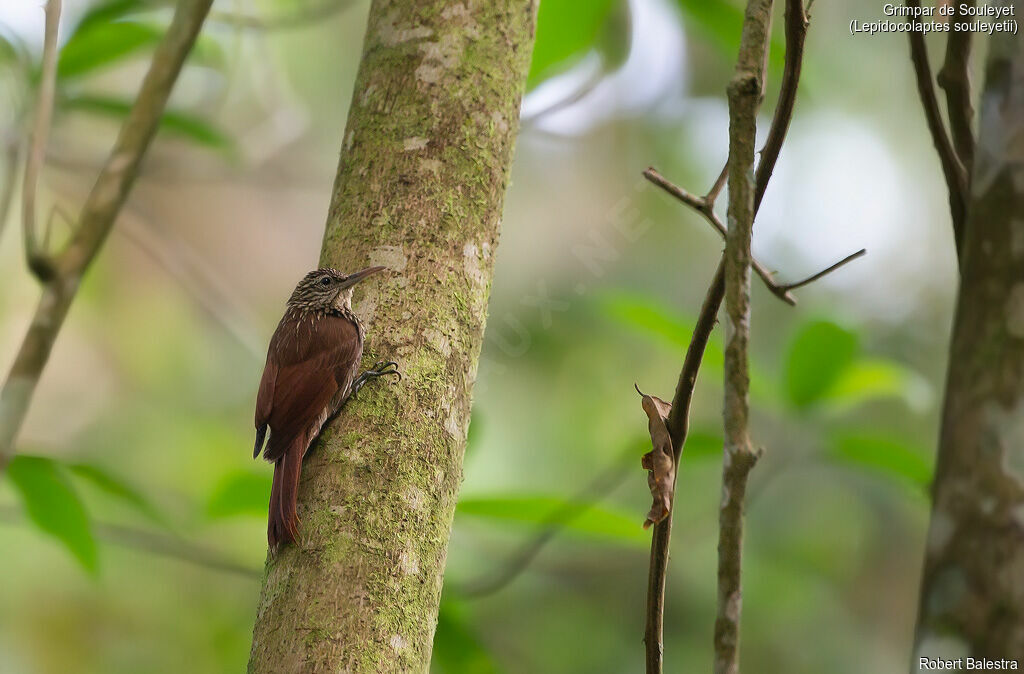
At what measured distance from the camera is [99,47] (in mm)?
2494

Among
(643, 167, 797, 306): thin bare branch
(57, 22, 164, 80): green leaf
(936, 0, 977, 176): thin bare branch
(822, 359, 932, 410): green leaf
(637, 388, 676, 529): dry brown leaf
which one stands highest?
(57, 22, 164, 80): green leaf

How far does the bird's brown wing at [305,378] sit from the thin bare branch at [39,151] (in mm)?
514

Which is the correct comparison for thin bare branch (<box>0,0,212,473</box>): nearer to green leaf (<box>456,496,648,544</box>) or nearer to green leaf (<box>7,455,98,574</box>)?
green leaf (<box>7,455,98,574</box>)

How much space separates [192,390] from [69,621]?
1.44 metres

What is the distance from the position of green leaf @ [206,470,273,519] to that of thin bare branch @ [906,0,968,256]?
1476 millimetres

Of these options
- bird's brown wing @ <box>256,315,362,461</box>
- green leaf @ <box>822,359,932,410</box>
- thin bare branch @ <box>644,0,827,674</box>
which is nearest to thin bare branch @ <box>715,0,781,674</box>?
thin bare branch @ <box>644,0,827,674</box>

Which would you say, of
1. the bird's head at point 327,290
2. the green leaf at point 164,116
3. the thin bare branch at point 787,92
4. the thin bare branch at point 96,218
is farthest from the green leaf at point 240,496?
the thin bare branch at point 787,92

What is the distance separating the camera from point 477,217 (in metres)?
1.86

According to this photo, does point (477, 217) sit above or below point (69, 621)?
above

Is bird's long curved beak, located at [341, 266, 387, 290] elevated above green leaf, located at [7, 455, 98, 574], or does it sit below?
above

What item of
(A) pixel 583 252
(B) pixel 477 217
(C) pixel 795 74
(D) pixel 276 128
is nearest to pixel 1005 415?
(C) pixel 795 74

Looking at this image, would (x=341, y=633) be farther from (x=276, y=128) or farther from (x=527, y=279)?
(x=527, y=279)

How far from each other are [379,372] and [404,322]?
11 cm

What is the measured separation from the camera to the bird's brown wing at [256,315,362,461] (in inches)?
74.5
